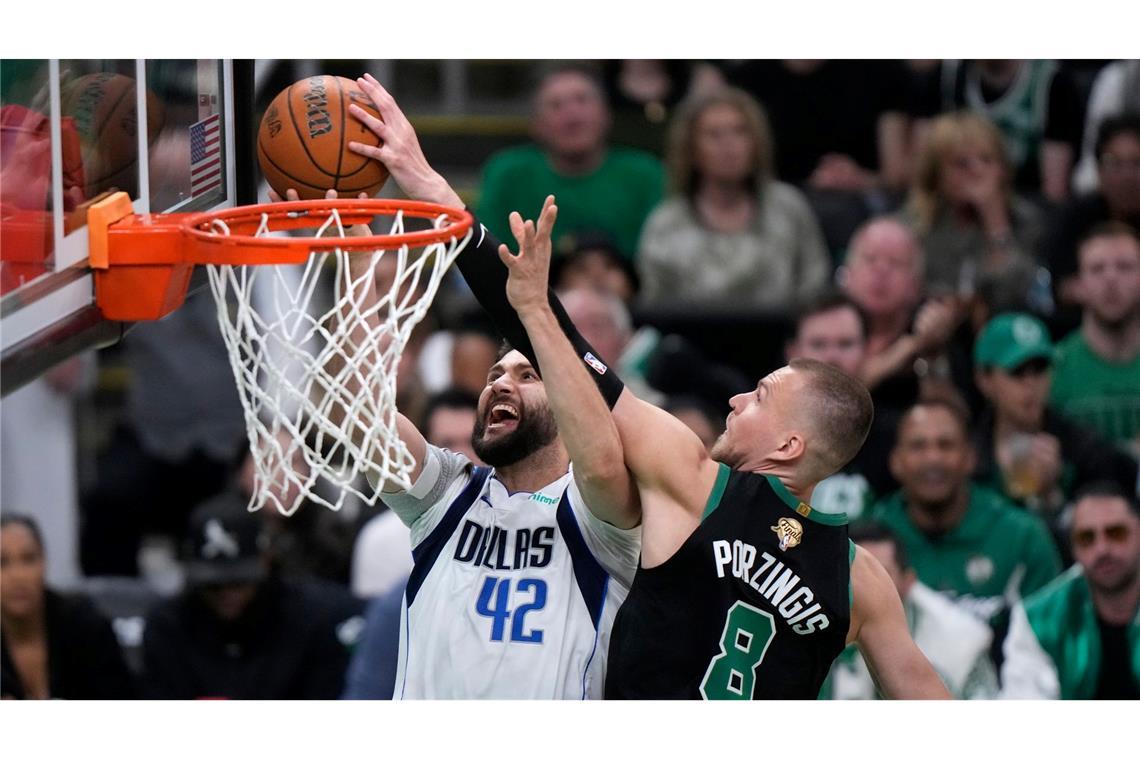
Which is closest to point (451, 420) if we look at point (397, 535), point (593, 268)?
point (397, 535)

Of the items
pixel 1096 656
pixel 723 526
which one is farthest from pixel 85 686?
pixel 1096 656

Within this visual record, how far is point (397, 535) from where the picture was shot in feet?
25.5

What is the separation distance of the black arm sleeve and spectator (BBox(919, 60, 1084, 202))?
491cm

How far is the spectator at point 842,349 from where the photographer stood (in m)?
7.92

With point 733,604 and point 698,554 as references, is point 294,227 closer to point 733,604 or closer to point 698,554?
point 698,554

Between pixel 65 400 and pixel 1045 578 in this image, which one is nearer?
pixel 1045 578

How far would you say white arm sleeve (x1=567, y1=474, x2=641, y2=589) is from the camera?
201 inches

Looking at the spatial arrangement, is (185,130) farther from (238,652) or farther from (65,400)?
(65,400)

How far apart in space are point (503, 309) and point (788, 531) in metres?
0.97

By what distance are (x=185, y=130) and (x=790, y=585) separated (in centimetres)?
222

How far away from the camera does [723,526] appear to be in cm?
490

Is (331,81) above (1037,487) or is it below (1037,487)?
above

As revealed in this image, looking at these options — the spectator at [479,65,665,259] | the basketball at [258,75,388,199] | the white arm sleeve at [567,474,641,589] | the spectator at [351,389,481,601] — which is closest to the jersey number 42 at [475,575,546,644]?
the white arm sleeve at [567,474,641,589]

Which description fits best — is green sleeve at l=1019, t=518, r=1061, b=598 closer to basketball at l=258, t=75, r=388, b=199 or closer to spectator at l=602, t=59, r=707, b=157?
spectator at l=602, t=59, r=707, b=157
